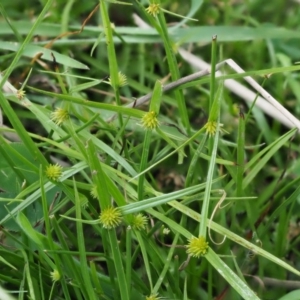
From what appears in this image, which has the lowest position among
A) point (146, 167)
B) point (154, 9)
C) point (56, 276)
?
point (56, 276)

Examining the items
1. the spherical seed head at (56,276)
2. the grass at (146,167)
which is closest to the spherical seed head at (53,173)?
the grass at (146,167)

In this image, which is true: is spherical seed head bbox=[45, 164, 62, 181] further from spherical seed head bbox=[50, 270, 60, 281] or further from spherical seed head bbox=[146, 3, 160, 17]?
spherical seed head bbox=[146, 3, 160, 17]

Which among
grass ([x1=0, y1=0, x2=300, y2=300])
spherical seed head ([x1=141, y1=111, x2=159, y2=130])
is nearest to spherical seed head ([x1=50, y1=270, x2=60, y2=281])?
grass ([x1=0, y1=0, x2=300, y2=300])

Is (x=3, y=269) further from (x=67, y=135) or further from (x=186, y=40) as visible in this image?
(x=186, y=40)

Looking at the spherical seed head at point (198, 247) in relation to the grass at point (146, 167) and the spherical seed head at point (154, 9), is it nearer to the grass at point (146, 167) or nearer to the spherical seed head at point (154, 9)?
the grass at point (146, 167)

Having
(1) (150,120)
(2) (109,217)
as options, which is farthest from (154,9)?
(2) (109,217)

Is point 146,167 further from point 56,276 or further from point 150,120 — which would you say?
point 56,276

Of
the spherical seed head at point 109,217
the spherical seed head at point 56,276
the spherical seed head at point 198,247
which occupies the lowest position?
the spherical seed head at point 56,276
